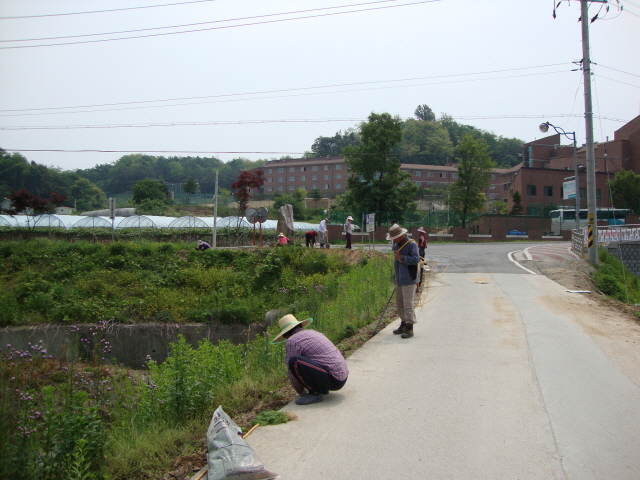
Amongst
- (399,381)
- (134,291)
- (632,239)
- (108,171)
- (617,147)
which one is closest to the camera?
(399,381)

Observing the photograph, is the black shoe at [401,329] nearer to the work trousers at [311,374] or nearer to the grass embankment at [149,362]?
the grass embankment at [149,362]

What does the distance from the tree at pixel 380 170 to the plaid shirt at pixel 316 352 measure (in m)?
42.7

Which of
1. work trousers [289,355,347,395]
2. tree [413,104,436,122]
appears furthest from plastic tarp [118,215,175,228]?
tree [413,104,436,122]

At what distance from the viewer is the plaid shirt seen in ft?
19.0

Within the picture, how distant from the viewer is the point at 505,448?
4691mm

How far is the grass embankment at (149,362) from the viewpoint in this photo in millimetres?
4305

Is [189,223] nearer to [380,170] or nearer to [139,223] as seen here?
[139,223]

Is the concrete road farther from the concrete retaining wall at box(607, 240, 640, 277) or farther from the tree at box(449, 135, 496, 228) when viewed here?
the tree at box(449, 135, 496, 228)

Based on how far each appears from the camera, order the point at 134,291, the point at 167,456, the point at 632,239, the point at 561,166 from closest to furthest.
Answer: the point at 167,456 < the point at 134,291 < the point at 632,239 < the point at 561,166

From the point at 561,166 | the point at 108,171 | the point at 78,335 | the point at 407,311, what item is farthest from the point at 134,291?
the point at 108,171

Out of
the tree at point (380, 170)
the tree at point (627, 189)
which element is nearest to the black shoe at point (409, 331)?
the tree at point (380, 170)

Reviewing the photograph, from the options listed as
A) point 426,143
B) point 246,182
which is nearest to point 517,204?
point 246,182

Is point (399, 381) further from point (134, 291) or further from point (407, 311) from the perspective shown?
point (134, 291)

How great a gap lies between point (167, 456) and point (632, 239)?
29500 millimetres
